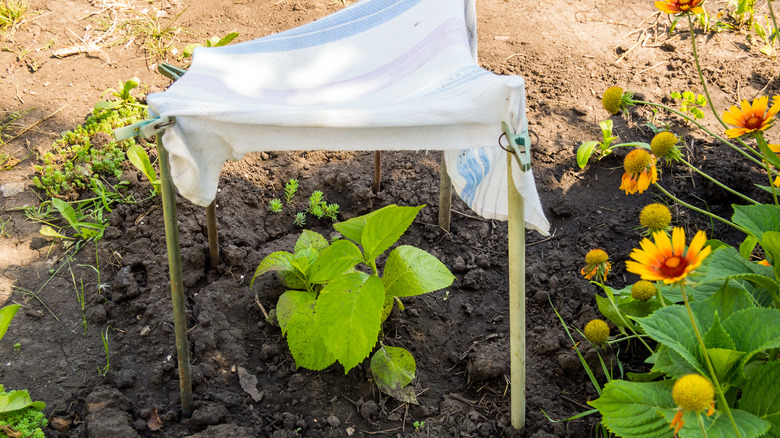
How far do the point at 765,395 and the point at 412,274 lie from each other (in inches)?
40.7

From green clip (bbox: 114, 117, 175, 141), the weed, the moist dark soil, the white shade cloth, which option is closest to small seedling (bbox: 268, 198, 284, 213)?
the moist dark soil

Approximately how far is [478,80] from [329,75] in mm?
511

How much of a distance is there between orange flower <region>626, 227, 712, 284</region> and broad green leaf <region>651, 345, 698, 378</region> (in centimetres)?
41

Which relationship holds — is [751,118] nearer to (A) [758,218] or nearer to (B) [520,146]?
(A) [758,218]

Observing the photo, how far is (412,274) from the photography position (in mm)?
1997

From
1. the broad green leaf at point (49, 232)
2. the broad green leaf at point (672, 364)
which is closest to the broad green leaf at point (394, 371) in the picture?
the broad green leaf at point (672, 364)

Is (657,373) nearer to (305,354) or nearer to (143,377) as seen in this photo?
(305,354)

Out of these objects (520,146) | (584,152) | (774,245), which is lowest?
(584,152)

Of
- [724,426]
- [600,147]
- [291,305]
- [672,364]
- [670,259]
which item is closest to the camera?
[670,259]

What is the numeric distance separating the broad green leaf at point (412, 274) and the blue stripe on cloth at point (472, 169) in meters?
0.25

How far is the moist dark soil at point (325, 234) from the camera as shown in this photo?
196 centimetres

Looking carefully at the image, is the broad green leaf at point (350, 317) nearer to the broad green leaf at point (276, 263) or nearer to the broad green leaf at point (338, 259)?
the broad green leaf at point (338, 259)

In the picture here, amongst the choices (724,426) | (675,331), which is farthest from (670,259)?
(724,426)

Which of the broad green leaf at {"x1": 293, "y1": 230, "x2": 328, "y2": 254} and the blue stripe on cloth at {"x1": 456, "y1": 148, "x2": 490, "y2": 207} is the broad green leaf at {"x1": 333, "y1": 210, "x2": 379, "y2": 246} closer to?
the broad green leaf at {"x1": 293, "y1": 230, "x2": 328, "y2": 254}
